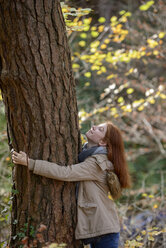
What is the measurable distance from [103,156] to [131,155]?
6989 mm

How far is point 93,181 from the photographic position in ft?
9.29

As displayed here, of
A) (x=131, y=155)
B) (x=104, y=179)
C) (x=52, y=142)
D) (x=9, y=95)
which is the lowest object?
(x=131, y=155)

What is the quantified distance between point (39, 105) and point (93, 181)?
850mm

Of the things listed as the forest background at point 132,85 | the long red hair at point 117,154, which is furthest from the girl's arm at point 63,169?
the forest background at point 132,85

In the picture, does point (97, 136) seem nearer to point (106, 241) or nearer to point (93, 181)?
point (93, 181)

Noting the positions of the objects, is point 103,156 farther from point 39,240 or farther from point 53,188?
point 39,240

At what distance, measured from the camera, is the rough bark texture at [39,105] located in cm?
250

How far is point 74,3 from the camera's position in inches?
190

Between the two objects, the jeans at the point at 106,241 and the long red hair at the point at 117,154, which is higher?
the long red hair at the point at 117,154

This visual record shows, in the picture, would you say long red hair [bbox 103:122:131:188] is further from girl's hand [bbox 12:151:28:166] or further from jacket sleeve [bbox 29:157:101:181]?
girl's hand [bbox 12:151:28:166]

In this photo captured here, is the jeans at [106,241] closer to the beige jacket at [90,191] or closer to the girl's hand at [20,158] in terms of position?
the beige jacket at [90,191]

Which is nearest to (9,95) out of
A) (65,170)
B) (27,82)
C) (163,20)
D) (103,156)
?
(27,82)

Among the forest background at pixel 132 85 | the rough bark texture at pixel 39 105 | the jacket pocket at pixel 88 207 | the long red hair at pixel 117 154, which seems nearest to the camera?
the rough bark texture at pixel 39 105

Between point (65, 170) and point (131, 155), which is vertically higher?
point (65, 170)
